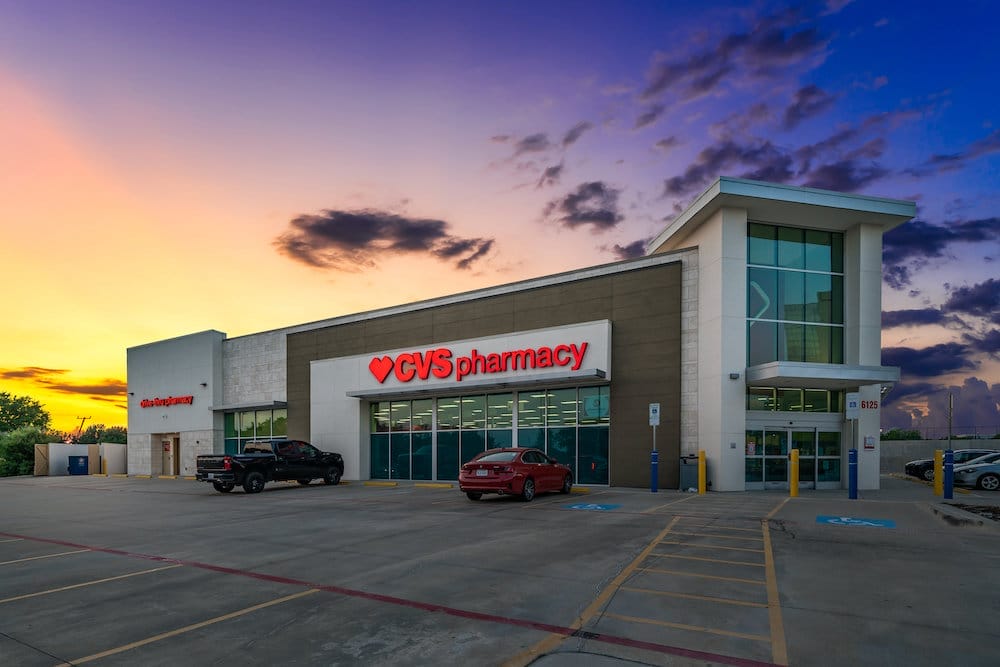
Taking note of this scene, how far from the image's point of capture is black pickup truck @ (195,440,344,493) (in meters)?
25.0

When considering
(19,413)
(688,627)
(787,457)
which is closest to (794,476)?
(787,457)

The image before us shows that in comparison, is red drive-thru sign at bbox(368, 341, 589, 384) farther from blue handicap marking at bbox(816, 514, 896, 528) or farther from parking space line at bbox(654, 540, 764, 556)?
parking space line at bbox(654, 540, 764, 556)

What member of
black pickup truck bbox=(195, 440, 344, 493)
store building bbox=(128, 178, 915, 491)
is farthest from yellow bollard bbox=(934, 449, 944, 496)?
black pickup truck bbox=(195, 440, 344, 493)

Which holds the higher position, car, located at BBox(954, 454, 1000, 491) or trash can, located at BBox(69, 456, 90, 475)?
car, located at BBox(954, 454, 1000, 491)

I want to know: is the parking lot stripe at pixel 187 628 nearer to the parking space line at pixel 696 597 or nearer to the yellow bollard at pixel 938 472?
the parking space line at pixel 696 597

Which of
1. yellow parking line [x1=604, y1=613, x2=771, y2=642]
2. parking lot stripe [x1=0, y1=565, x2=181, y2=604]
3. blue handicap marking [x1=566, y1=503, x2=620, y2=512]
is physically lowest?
blue handicap marking [x1=566, y1=503, x2=620, y2=512]

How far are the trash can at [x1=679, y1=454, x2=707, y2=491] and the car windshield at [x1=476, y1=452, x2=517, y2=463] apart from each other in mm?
6194

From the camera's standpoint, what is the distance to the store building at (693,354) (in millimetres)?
21797

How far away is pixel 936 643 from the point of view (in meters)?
6.11

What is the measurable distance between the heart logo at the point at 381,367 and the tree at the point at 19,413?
88.0 metres

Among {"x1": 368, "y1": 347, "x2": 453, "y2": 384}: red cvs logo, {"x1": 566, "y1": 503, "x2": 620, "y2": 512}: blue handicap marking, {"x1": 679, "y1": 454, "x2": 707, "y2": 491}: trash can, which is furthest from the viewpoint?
{"x1": 368, "y1": 347, "x2": 453, "y2": 384}: red cvs logo

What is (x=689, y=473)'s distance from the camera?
2180cm

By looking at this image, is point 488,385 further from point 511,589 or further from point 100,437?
point 100,437

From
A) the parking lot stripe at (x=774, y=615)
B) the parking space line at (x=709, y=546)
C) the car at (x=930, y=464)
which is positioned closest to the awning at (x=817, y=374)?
the car at (x=930, y=464)
